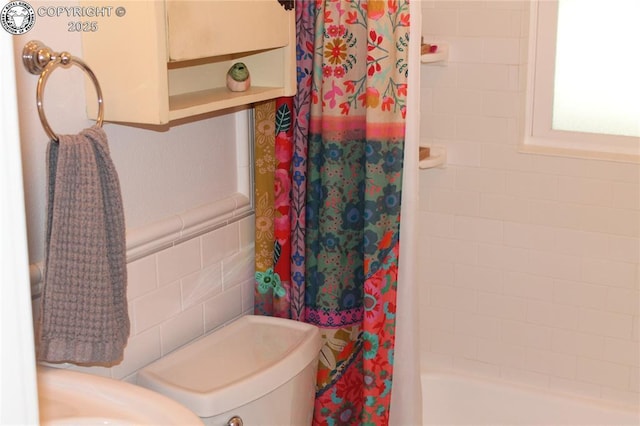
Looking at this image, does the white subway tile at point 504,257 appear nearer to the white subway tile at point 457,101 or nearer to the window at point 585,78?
the window at point 585,78

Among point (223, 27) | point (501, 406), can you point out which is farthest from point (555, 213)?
point (223, 27)

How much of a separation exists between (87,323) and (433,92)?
1.63m

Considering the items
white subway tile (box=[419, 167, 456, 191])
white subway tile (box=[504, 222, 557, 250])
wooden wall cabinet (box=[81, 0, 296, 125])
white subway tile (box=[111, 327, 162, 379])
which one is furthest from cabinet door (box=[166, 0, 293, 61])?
white subway tile (box=[504, 222, 557, 250])

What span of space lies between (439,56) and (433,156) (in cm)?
33

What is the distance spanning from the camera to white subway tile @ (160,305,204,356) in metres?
1.94

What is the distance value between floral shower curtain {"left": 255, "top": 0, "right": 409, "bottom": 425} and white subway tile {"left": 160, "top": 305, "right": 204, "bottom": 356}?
0.76ft

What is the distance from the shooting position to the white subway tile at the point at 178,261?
1.90 meters

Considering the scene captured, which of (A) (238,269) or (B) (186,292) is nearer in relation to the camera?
(B) (186,292)

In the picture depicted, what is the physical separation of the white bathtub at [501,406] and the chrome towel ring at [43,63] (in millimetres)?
1796

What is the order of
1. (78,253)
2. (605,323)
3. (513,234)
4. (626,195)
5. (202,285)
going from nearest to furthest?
(78,253) → (202,285) → (626,195) → (605,323) → (513,234)

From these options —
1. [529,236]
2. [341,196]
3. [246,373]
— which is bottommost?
[246,373]

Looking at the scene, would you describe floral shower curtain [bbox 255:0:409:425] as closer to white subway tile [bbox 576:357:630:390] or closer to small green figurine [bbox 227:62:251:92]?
small green figurine [bbox 227:62:251:92]

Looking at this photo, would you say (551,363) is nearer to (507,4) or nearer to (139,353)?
(507,4)

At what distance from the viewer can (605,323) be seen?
2617 millimetres
